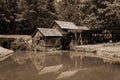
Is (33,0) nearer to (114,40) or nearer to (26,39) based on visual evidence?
(26,39)

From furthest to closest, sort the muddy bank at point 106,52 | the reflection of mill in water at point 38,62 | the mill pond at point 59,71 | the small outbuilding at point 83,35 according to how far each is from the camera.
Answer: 1. the small outbuilding at point 83,35
2. the muddy bank at point 106,52
3. the reflection of mill in water at point 38,62
4. the mill pond at point 59,71

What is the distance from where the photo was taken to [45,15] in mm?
57188

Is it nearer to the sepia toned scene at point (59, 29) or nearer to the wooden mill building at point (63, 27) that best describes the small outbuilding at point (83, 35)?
the sepia toned scene at point (59, 29)

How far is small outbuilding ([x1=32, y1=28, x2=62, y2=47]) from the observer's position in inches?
1603

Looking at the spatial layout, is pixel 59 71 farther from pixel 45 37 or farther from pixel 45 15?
pixel 45 15

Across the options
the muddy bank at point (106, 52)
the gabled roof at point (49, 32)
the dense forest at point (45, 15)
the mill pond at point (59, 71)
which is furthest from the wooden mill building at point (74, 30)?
the mill pond at point (59, 71)

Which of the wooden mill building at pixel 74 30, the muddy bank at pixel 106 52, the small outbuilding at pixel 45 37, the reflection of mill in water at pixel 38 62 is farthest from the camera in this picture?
the wooden mill building at pixel 74 30

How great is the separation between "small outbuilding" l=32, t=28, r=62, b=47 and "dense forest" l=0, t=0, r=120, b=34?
33.9 feet

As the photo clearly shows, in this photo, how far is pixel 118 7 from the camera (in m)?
45.3

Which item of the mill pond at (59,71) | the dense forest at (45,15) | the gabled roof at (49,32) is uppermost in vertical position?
the dense forest at (45,15)

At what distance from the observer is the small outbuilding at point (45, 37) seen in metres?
40.7

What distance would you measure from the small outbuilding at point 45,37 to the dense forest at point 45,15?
10345mm

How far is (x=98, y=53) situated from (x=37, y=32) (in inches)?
535

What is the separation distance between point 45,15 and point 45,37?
17402 mm
